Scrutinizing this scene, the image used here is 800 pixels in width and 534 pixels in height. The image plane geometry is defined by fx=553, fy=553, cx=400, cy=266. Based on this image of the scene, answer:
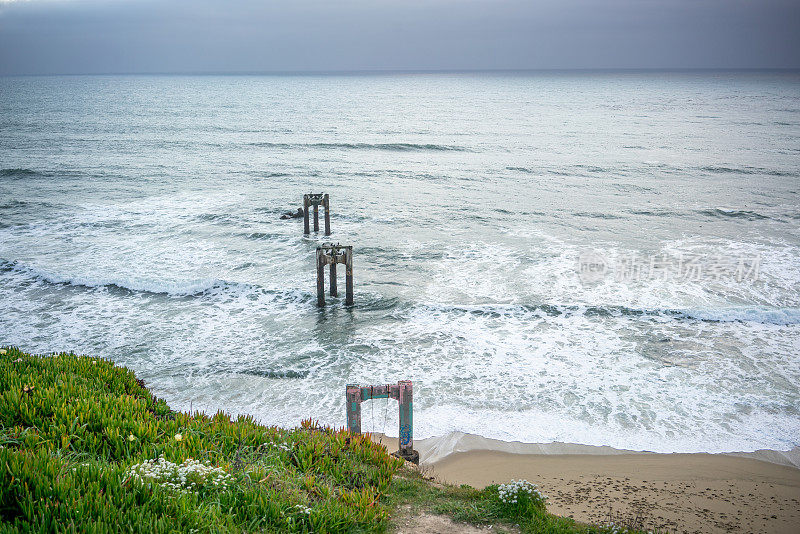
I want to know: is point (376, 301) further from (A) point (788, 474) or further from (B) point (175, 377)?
(A) point (788, 474)

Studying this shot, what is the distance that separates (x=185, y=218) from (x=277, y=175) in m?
12.8

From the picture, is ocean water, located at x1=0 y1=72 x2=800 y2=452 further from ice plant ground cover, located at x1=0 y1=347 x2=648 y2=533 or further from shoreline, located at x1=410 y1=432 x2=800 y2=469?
ice plant ground cover, located at x1=0 y1=347 x2=648 y2=533

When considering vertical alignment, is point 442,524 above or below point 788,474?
above

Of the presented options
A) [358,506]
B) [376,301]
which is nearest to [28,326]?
[376,301]

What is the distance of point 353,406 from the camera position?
9.48m

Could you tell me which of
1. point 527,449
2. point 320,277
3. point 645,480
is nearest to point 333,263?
point 320,277

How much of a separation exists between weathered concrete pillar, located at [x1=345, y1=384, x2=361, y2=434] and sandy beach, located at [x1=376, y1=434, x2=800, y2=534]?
6.95 feet

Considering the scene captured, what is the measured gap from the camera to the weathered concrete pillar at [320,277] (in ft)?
59.7

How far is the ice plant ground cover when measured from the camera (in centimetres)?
554

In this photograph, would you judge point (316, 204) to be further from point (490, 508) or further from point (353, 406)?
point (490, 508)

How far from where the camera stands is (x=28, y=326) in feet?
57.7

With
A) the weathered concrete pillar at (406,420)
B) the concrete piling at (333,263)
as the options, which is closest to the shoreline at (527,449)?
the weathered concrete pillar at (406,420)

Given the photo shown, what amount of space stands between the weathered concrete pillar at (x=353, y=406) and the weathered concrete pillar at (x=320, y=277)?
9.20 meters

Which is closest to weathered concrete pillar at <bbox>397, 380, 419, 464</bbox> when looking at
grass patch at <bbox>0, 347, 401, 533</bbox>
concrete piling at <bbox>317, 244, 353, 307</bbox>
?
grass patch at <bbox>0, 347, 401, 533</bbox>
